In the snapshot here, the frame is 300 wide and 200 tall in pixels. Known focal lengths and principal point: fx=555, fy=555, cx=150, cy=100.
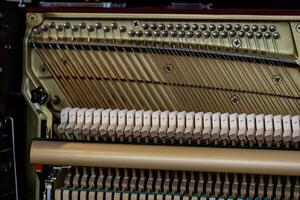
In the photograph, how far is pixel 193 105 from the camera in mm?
2318

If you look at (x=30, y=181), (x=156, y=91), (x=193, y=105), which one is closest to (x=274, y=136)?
(x=193, y=105)

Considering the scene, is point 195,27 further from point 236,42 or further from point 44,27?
point 44,27

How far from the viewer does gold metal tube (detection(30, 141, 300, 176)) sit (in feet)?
6.77

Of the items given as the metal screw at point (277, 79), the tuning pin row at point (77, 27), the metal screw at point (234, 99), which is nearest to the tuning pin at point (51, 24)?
the tuning pin row at point (77, 27)

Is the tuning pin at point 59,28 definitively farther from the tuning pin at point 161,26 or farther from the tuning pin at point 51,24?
the tuning pin at point 161,26

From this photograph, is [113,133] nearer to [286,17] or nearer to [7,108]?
[7,108]

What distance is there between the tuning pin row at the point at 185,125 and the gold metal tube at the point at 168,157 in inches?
2.4

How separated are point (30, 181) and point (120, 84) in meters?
0.63

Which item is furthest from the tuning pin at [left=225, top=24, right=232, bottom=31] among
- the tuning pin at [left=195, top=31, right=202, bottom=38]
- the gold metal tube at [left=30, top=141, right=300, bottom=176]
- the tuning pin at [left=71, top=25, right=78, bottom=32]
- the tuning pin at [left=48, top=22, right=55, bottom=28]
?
the tuning pin at [left=48, top=22, right=55, bottom=28]

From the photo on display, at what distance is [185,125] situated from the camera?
221 centimetres

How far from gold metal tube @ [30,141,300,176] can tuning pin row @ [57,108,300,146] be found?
60 mm

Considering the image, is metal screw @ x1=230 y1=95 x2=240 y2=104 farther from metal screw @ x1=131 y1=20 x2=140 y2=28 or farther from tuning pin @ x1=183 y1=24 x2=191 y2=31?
metal screw @ x1=131 y1=20 x2=140 y2=28

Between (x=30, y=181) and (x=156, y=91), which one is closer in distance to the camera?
(x=156, y=91)

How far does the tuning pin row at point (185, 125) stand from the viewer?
2152 millimetres
